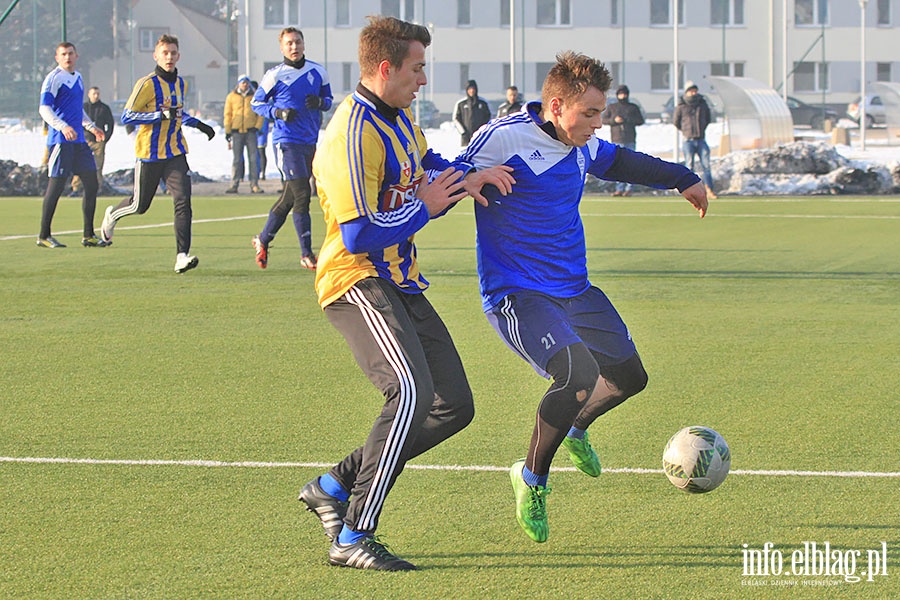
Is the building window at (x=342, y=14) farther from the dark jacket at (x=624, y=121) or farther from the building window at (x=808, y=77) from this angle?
the dark jacket at (x=624, y=121)

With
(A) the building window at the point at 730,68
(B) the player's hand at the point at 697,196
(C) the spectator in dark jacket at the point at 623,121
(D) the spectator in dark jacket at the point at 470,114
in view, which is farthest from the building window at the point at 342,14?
(B) the player's hand at the point at 697,196

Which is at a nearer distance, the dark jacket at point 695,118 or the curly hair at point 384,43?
the curly hair at point 384,43

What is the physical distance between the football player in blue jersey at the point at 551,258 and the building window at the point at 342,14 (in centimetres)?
3927

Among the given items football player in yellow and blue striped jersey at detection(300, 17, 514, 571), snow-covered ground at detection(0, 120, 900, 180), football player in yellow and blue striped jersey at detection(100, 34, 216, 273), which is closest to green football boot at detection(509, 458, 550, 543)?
football player in yellow and blue striped jersey at detection(300, 17, 514, 571)

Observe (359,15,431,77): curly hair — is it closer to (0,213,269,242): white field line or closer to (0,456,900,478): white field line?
(0,456,900,478): white field line

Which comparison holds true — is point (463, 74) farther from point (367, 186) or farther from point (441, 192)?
point (367, 186)

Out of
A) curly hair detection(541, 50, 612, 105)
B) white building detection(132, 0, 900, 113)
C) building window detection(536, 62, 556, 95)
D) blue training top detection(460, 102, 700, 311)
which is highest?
white building detection(132, 0, 900, 113)

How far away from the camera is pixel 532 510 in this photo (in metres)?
4.64

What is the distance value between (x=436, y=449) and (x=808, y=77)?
4953cm

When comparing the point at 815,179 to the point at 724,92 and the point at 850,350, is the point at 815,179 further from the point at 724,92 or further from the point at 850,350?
the point at 850,350

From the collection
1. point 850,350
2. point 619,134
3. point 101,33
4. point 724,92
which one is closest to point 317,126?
point 850,350

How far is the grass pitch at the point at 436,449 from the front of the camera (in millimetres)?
4348

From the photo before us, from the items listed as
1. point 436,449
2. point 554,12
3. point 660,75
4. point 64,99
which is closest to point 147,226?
point 64,99

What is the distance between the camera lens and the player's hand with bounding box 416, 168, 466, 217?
454 cm
